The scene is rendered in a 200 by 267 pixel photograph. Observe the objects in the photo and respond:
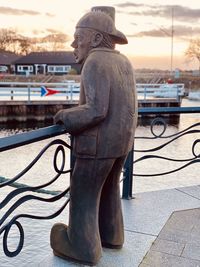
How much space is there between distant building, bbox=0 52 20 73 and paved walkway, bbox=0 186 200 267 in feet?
214

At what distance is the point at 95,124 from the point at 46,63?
6097 centimetres

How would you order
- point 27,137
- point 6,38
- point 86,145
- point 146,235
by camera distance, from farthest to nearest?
point 6,38
point 146,235
point 86,145
point 27,137

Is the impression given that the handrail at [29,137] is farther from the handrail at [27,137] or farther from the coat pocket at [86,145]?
the coat pocket at [86,145]

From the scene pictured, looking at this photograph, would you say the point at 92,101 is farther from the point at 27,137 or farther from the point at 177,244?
the point at 177,244

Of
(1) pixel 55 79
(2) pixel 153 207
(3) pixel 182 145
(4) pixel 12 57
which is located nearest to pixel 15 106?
(3) pixel 182 145

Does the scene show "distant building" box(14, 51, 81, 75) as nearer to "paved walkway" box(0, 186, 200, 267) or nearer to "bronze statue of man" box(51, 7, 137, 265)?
"paved walkway" box(0, 186, 200, 267)

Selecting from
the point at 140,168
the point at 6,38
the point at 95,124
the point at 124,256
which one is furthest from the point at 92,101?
the point at 6,38

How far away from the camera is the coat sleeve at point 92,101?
207 centimetres

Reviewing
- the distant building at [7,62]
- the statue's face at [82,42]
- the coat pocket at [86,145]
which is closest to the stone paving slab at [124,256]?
the coat pocket at [86,145]

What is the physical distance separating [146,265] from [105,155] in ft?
2.72

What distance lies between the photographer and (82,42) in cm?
221

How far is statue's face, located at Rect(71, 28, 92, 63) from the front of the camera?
7.19ft

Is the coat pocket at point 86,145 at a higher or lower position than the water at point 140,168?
higher

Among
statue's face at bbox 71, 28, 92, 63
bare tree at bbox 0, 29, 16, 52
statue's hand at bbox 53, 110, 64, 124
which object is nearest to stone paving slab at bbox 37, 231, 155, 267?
statue's hand at bbox 53, 110, 64, 124
